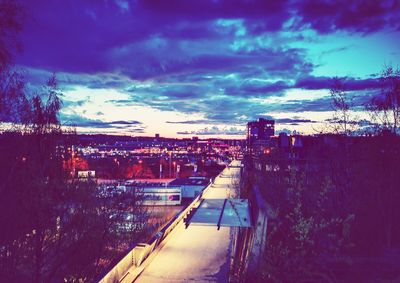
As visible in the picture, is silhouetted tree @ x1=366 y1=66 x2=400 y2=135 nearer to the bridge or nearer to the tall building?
the bridge

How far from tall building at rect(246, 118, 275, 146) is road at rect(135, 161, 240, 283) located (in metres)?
72.9

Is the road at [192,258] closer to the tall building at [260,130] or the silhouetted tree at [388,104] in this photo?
the silhouetted tree at [388,104]

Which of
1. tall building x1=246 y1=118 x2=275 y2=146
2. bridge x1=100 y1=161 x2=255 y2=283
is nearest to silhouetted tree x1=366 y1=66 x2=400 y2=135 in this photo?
bridge x1=100 y1=161 x2=255 y2=283

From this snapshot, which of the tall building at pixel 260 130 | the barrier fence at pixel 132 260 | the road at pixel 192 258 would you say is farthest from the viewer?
the tall building at pixel 260 130

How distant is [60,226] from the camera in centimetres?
1645

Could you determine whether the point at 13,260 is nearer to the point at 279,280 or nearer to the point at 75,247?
the point at 75,247

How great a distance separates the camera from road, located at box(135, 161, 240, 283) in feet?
38.5

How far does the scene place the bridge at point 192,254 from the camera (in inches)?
424

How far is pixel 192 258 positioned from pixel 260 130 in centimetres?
8600

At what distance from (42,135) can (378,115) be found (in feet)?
45.1

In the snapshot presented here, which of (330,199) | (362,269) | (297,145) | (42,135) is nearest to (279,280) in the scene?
(362,269)

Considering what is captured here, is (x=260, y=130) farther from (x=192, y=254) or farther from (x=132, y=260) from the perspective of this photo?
(x=132, y=260)

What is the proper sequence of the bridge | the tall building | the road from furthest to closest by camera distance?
1. the tall building
2. the road
3. the bridge

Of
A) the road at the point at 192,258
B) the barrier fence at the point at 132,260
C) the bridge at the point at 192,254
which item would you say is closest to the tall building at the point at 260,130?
the road at the point at 192,258
